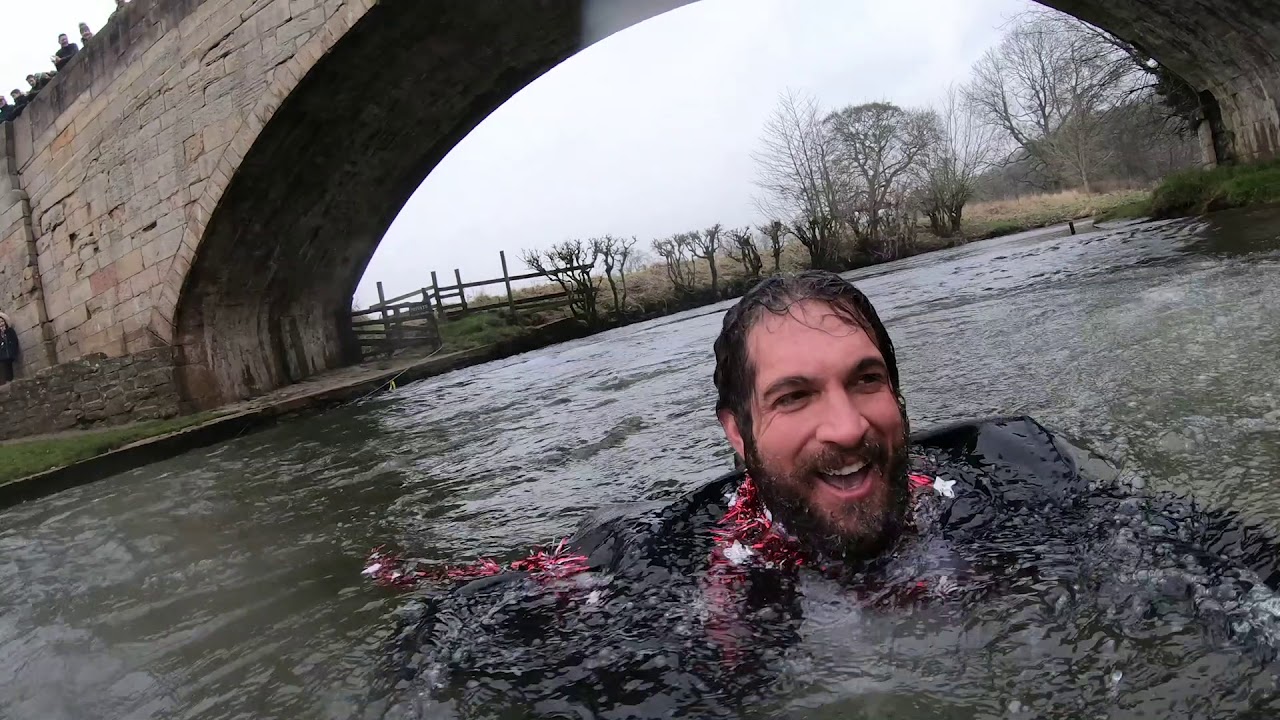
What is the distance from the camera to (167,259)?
35.0 feet

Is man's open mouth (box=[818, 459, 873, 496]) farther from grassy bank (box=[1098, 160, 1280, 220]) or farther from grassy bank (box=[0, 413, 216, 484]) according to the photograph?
grassy bank (box=[1098, 160, 1280, 220])

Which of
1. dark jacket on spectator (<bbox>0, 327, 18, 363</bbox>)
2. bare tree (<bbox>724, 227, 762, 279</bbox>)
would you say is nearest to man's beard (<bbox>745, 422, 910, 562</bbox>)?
dark jacket on spectator (<bbox>0, 327, 18, 363</bbox>)

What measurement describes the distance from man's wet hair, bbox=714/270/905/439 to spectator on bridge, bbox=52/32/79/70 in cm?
1414

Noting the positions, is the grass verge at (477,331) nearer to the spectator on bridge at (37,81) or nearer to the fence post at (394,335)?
the fence post at (394,335)

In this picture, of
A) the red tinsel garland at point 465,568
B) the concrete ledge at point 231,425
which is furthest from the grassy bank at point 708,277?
the red tinsel garland at point 465,568

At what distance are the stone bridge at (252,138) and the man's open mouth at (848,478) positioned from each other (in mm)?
8652

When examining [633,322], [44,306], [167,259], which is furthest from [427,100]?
[633,322]

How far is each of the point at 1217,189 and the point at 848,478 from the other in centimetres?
1409

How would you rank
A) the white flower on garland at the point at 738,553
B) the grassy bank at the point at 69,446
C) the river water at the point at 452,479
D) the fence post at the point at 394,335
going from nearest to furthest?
the white flower on garland at the point at 738,553, the river water at the point at 452,479, the grassy bank at the point at 69,446, the fence post at the point at 394,335

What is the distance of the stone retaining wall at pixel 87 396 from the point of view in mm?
9953

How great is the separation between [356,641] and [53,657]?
123cm

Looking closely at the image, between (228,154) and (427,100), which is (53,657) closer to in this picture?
(228,154)

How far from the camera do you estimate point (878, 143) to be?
105 feet

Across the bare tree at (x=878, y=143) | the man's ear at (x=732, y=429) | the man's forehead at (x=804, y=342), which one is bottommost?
the man's ear at (x=732, y=429)
